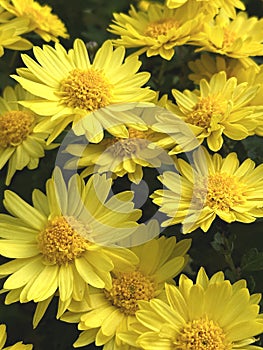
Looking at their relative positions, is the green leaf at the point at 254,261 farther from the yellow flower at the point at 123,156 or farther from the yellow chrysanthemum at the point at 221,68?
the yellow chrysanthemum at the point at 221,68

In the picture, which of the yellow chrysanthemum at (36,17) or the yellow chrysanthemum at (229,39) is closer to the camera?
the yellow chrysanthemum at (229,39)

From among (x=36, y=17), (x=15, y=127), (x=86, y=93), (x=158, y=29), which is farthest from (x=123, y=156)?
(x=36, y=17)

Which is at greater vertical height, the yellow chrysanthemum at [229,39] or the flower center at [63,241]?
the yellow chrysanthemum at [229,39]

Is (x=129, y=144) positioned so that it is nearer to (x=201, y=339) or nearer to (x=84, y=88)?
(x=84, y=88)

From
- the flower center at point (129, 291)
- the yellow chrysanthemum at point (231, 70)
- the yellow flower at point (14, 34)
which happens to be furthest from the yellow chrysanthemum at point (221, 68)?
the flower center at point (129, 291)

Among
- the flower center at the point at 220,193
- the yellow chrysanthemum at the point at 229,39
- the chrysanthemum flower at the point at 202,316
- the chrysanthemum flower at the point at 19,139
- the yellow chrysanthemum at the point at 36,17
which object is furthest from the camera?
the yellow chrysanthemum at the point at 36,17

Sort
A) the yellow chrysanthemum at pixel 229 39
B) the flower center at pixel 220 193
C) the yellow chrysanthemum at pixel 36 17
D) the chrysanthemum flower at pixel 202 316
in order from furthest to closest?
the yellow chrysanthemum at pixel 36 17, the yellow chrysanthemum at pixel 229 39, the flower center at pixel 220 193, the chrysanthemum flower at pixel 202 316

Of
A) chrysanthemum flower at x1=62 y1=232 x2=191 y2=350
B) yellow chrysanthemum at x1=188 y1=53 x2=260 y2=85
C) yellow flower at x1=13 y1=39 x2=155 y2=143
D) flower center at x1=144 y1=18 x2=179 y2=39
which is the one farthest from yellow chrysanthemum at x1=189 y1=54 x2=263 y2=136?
chrysanthemum flower at x1=62 y1=232 x2=191 y2=350

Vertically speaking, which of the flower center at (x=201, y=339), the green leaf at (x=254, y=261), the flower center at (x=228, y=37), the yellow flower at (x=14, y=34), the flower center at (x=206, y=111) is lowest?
the flower center at (x=201, y=339)

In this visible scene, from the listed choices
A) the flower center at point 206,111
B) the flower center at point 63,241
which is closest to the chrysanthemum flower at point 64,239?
the flower center at point 63,241
